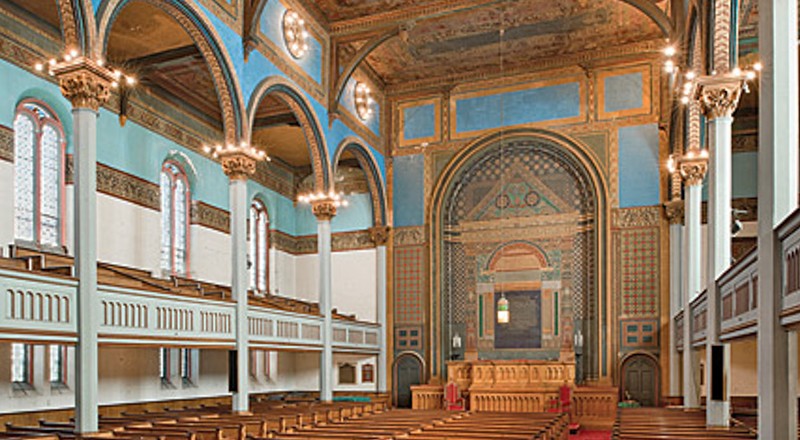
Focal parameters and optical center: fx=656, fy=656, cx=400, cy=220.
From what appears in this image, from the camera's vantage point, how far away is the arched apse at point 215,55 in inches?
507

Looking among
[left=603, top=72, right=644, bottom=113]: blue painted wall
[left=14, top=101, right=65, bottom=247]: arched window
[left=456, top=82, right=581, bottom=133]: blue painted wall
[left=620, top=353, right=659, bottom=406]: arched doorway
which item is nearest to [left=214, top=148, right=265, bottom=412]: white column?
[left=14, top=101, right=65, bottom=247]: arched window

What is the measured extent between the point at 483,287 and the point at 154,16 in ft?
41.8

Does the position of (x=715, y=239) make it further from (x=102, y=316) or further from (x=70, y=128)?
(x=70, y=128)

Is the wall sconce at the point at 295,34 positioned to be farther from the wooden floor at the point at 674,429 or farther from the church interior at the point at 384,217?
the wooden floor at the point at 674,429

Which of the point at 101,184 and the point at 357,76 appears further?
the point at 357,76

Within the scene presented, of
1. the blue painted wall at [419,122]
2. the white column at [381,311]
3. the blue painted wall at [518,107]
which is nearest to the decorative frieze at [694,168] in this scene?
the blue painted wall at [518,107]

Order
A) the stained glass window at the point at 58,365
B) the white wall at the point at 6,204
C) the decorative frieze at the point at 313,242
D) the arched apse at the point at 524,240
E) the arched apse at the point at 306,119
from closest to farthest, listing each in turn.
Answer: the white wall at the point at 6,204, the stained glass window at the point at 58,365, the arched apse at the point at 306,119, the arched apse at the point at 524,240, the decorative frieze at the point at 313,242

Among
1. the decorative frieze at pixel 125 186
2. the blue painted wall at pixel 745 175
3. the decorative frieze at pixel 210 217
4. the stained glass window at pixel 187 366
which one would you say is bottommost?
the stained glass window at pixel 187 366

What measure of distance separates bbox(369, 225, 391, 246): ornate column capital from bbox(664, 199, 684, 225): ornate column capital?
29.5ft

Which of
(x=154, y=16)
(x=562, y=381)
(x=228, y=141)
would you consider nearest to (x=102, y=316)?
(x=228, y=141)

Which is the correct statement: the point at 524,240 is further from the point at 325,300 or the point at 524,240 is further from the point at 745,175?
the point at 325,300

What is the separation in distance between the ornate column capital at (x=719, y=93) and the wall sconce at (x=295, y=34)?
10427 mm

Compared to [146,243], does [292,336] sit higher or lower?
lower

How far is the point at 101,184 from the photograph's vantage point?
52.8 feet
